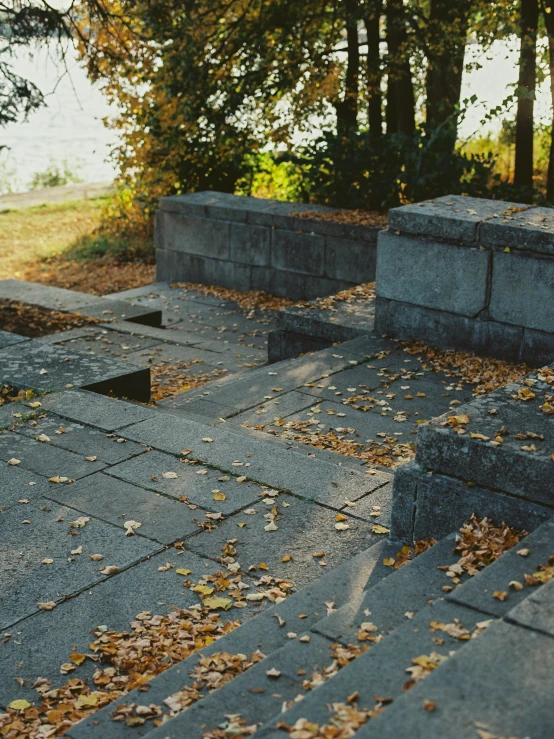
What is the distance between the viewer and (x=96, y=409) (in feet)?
19.2

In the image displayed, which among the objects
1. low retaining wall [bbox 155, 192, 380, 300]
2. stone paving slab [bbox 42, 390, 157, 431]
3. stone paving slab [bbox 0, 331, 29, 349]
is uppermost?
low retaining wall [bbox 155, 192, 380, 300]

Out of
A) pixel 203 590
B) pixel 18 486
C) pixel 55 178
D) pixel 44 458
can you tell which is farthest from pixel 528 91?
pixel 55 178

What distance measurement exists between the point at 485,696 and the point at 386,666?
0.41m

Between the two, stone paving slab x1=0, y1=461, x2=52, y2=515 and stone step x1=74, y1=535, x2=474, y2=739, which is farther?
stone paving slab x1=0, y1=461, x2=52, y2=515

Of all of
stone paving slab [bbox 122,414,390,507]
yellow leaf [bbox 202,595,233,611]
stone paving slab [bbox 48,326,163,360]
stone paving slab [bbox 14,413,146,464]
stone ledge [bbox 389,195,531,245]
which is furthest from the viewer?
stone paving slab [bbox 48,326,163,360]

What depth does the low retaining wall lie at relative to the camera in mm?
9781

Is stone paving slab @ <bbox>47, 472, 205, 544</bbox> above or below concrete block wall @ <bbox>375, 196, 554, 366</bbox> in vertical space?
below

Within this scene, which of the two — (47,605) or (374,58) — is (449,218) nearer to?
(47,605)

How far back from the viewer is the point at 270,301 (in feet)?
34.2

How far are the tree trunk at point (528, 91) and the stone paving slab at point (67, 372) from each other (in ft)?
19.7

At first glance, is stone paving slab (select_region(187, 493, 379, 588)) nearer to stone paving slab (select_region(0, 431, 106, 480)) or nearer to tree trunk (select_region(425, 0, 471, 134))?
stone paving slab (select_region(0, 431, 106, 480))

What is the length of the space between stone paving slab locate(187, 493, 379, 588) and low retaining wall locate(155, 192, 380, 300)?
17.8ft

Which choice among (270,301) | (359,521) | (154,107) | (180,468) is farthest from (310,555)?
(154,107)

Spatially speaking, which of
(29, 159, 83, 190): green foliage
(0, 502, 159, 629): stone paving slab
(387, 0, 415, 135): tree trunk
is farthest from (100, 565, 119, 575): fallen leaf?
(29, 159, 83, 190): green foliage
